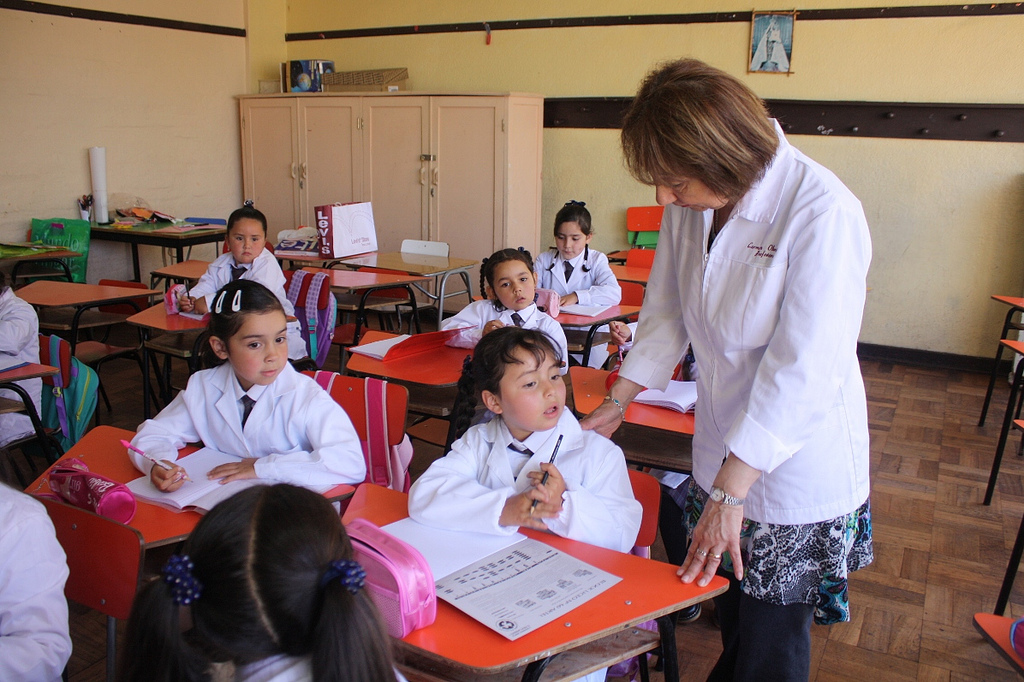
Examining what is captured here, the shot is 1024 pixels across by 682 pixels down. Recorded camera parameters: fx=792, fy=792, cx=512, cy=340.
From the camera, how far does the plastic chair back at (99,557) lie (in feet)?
4.43

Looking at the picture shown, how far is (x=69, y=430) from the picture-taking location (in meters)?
2.76

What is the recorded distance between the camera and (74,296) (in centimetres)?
373

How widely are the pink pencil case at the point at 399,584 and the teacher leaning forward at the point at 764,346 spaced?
0.42 metres

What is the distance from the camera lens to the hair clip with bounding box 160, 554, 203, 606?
83 cm

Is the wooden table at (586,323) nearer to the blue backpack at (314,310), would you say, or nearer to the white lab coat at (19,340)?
the blue backpack at (314,310)

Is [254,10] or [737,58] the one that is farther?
[254,10]

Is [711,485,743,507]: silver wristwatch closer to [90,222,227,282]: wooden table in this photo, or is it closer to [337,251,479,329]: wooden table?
[337,251,479,329]: wooden table

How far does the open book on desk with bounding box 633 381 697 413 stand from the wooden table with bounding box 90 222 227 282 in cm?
414

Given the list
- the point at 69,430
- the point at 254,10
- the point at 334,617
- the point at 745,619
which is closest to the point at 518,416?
the point at 745,619

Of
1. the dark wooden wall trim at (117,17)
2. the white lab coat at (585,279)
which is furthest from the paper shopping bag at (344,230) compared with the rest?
the dark wooden wall trim at (117,17)

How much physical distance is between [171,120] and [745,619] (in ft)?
21.0

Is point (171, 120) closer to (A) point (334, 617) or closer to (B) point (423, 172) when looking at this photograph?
(B) point (423, 172)

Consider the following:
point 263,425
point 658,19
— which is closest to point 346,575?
point 263,425

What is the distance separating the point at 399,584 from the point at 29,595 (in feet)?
1.91
